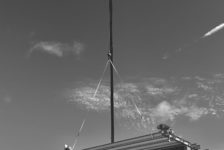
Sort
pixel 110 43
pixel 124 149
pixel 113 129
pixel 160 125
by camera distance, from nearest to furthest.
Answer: pixel 160 125, pixel 124 149, pixel 113 129, pixel 110 43

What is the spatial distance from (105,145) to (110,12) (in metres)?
11.9

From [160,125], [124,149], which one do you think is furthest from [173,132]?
[124,149]

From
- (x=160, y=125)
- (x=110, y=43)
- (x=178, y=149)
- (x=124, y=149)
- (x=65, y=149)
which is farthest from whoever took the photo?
(x=110, y=43)

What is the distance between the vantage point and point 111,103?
1895 cm

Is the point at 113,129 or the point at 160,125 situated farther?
the point at 113,129

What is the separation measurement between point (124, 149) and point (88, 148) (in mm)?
1345

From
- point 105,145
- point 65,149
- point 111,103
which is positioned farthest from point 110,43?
point 105,145

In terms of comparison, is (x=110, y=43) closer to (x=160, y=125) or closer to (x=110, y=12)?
(x=110, y=12)

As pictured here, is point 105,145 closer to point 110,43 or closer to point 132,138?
point 132,138

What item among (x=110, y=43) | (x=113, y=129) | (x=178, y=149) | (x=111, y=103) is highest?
(x=110, y=43)

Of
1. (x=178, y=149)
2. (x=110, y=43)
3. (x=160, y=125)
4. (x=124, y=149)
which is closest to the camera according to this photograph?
(x=160, y=125)

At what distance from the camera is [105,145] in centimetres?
1265

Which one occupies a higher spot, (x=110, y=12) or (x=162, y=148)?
(x=110, y=12)

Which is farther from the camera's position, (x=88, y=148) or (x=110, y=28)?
(x=110, y=28)
